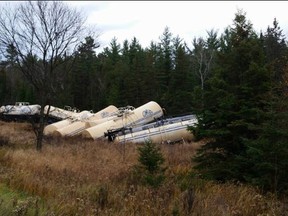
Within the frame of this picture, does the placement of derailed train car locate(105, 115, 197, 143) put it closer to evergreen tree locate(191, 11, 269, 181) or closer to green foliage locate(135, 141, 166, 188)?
evergreen tree locate(191, 11, 269, 181)

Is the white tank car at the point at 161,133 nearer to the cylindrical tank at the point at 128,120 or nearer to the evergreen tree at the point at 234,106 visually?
the cylindrical tank at the point at 128,120

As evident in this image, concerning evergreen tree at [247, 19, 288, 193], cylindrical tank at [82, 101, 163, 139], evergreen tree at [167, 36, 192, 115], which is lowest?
evergreen tree at [247, 19, 288, 193]

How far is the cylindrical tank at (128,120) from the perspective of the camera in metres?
30.5

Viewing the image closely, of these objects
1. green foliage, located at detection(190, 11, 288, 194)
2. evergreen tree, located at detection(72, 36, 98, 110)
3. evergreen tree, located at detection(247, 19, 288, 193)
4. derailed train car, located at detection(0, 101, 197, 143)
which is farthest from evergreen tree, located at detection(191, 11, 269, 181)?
evergreen tree, located at detection(72, 36, 98, 110)

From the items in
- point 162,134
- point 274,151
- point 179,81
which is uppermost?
point 179,81

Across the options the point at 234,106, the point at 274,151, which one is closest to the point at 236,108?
the point at 234,106

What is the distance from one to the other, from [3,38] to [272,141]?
1558 centimetres

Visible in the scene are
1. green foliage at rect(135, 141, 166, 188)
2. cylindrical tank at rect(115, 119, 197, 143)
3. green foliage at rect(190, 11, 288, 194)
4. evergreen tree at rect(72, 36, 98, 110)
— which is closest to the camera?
green foliage at rect(135, 141, 166, 188)

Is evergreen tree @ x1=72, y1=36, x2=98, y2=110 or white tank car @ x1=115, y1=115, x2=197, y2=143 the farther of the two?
evergreen tree @ x1=72, y1=36, x2=98, y2=110

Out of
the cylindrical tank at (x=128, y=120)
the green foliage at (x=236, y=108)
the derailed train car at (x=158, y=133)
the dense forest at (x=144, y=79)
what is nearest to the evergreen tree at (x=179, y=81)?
the dense forest at (x=144, y=79)

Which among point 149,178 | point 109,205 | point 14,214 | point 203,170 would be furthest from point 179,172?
point 14,214

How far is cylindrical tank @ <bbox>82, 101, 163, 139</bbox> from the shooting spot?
3047cm

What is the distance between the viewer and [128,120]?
3203 cm

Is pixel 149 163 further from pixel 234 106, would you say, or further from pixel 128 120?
pixel 128 120
